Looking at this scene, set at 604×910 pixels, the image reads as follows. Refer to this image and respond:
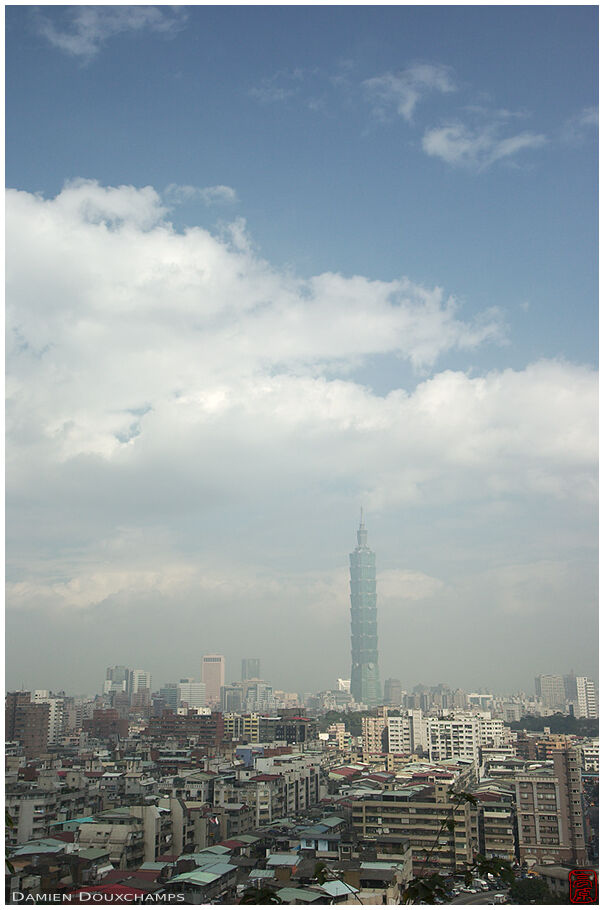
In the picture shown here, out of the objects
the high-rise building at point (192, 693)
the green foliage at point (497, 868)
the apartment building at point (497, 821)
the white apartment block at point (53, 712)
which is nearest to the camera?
the green foliage at point (497, 868)

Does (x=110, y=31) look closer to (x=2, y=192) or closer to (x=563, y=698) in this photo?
(x=2, y=192)

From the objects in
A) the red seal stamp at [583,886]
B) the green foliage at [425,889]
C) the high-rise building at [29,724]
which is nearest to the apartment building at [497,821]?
the red seal stamp at [583,886]

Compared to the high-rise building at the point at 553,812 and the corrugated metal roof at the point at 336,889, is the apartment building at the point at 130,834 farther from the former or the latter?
the high-rise building at the point at 553,812

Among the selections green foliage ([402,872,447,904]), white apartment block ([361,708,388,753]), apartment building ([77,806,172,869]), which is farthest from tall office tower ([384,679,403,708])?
green foliage ([402,872,447,904])

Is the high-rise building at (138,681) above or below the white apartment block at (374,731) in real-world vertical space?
above

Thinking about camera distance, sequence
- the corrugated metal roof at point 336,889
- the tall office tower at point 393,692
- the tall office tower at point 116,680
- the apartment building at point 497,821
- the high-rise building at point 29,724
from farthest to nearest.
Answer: the tall office tower at point 393,692
the tall office tower at point 116,680
the high-rise building at point 29,724
the apartment building at point 497,821
the corrugated metal roof at point 336,889

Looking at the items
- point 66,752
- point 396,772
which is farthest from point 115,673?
point 396,772
